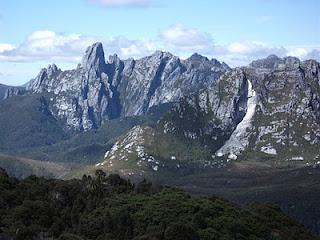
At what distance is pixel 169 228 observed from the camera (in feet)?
313

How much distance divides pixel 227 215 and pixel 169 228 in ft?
90.7

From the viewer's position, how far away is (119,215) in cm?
11081

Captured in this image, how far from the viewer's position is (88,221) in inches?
4439

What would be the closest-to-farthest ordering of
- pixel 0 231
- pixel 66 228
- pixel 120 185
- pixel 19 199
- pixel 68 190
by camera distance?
pixel 0 231
pixel 66 228
pixel 19 199
pixel 68 190
pixel 120 185

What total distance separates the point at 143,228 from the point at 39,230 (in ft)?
65.2

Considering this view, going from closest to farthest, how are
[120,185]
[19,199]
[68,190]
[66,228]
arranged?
[66,228] → [19,199] → [68,190] → [120,185]

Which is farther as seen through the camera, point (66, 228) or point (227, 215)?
point (227, 215)

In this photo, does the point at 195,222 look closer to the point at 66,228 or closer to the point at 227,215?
the point at 227,215

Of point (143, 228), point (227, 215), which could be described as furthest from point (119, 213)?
point (227, 215)

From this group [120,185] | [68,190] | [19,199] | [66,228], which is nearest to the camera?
[66,228]

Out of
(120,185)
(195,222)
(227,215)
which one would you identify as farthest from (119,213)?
(120,185)

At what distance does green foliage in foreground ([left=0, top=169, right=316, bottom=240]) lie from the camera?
101 m

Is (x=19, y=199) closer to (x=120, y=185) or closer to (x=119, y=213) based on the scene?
(x=119, y=213)

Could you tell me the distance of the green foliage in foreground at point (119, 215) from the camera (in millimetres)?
101062
